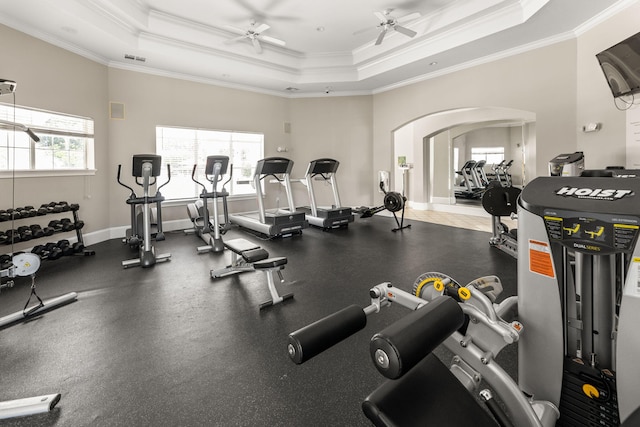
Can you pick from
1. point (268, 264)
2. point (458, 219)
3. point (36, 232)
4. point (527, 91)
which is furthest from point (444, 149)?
point (36, 232)

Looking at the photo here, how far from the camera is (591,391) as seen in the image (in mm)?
1107

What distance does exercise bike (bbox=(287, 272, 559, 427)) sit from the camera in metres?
0.76

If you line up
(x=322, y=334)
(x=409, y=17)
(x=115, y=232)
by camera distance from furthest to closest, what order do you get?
(x=115, y=232), (x=409, y=17), (x=322, y=334)

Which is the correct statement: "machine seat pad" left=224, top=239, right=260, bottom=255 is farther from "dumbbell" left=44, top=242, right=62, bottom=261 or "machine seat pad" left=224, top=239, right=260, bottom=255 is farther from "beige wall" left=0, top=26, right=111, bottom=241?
"beige wall" left=0, top=26, right=111, bottom=241

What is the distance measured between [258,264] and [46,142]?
13.6ft

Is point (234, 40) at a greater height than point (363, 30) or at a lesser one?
lesser

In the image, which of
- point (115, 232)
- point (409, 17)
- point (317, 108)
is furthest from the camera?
point (317, 108)

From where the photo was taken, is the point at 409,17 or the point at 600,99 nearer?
the point at 600,99

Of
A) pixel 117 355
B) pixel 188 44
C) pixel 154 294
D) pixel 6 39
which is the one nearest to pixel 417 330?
pixel 117 355

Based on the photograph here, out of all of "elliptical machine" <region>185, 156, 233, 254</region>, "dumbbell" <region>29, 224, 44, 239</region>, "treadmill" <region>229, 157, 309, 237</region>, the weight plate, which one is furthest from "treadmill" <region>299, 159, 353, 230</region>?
the weight plate

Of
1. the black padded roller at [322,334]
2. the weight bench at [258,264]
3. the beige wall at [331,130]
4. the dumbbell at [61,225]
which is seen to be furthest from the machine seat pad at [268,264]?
the beige wall at [331,130]

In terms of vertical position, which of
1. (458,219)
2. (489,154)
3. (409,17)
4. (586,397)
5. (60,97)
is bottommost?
(586,397)

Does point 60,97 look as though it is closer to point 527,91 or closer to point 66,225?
point 66,225

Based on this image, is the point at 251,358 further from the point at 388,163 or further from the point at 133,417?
the point at 388,163
